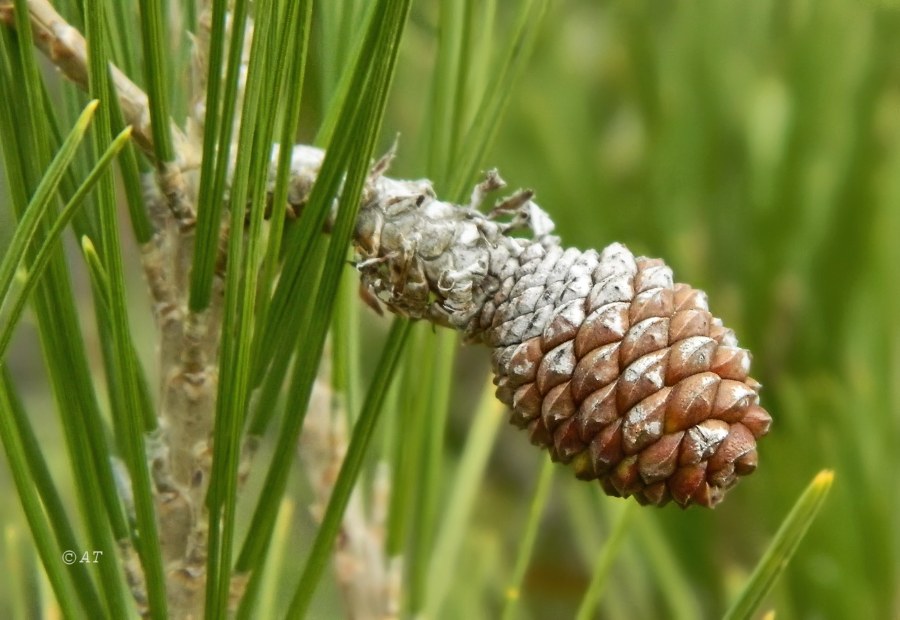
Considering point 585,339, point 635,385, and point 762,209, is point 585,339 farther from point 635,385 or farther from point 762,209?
point 762,209

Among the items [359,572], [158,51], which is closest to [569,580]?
[359,572]

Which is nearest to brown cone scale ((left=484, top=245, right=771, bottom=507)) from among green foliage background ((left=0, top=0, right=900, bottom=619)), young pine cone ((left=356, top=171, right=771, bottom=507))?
young pine cone ((left=356, top=171, right=771, bottom=507))

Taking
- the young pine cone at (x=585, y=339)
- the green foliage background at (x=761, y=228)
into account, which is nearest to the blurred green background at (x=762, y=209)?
the green foliage background at (x=761, y=228)

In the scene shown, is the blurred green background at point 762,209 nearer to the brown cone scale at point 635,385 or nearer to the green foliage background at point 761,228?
the green foliage background at point 761,228

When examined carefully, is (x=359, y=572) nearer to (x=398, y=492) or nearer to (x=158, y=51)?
(x=398, y=492)

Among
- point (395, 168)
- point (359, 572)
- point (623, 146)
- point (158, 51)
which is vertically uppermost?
point (623, 146)

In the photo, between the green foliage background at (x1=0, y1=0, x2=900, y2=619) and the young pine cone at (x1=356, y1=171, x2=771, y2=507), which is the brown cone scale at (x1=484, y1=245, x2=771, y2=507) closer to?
→ the young pine cone at (x1=356, y1=171, x2=771, y2=507)

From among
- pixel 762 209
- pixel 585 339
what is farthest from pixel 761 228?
pixel 585 339
